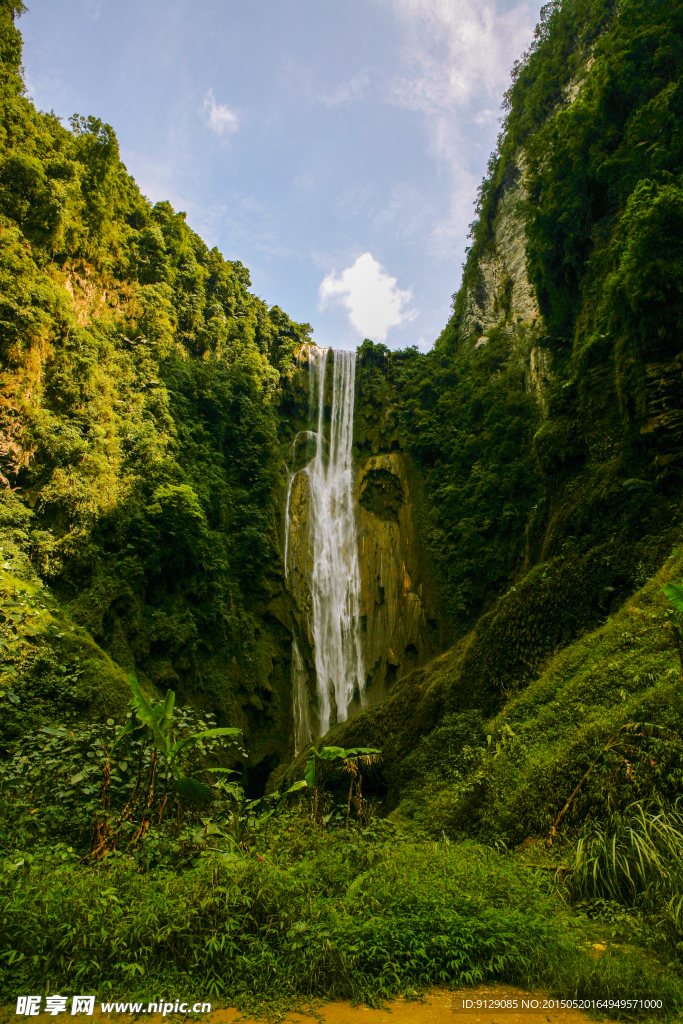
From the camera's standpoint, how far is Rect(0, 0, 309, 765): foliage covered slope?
39.8 feet

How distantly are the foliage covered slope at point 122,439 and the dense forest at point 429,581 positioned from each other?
0.30 ft

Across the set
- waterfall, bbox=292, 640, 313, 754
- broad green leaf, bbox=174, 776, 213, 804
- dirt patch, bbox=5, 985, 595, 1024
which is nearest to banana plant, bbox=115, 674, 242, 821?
broad green leaf, bbox=174, 776, 213, 804

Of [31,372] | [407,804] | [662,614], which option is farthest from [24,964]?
[31,372]

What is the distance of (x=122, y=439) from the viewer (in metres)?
14.7

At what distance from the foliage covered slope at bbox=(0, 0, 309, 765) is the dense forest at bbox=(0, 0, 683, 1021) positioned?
0.30 feet

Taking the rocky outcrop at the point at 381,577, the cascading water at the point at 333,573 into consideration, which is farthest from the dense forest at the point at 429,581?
the cascading water at the point at 333,573

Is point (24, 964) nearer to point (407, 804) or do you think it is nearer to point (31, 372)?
point (407, 804)

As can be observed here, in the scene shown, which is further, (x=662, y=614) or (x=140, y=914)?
(x=662, y=614)

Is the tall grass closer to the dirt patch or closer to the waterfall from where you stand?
the dirt patch

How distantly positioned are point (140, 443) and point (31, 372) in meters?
3.19

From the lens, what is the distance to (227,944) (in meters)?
2.83

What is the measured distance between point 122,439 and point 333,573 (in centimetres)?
877

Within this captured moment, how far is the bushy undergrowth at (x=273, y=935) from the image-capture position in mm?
2627
